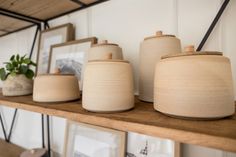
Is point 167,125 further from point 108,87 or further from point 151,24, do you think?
point 151,24

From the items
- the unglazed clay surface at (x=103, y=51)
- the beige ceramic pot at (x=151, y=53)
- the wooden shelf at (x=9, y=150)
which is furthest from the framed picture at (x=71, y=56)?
the wooden shelf at (x=9, y=150)

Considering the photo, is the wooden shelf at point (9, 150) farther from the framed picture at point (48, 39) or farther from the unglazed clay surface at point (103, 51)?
the unglazed clay surface at point (103, 51)

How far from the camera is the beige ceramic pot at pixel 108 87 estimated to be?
A: 40 centimetres

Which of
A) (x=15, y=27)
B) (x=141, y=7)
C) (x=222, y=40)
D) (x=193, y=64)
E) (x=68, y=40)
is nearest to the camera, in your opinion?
(x=193, y=64)

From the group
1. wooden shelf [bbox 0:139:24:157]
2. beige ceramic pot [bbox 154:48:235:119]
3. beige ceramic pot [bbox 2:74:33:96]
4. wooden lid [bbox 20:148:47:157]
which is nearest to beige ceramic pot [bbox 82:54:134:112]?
beige ceramic pot [bbox 154:48:235:119]

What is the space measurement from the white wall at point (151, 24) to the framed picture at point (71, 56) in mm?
90

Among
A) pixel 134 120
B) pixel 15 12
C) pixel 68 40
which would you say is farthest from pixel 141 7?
pixel 15 12

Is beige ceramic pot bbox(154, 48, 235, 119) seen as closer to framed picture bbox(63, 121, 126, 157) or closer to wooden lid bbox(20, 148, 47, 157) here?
framed picture bbox(63, 121, 126, 157)

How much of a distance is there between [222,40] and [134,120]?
0.37 m

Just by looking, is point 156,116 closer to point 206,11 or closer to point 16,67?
point 206,11

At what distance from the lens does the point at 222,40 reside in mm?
532

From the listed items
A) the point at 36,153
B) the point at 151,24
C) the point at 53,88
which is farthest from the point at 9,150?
the point at 151,24

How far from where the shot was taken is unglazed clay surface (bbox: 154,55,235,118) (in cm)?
32

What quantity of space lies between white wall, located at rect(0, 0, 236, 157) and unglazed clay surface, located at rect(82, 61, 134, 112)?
0.87 ft
